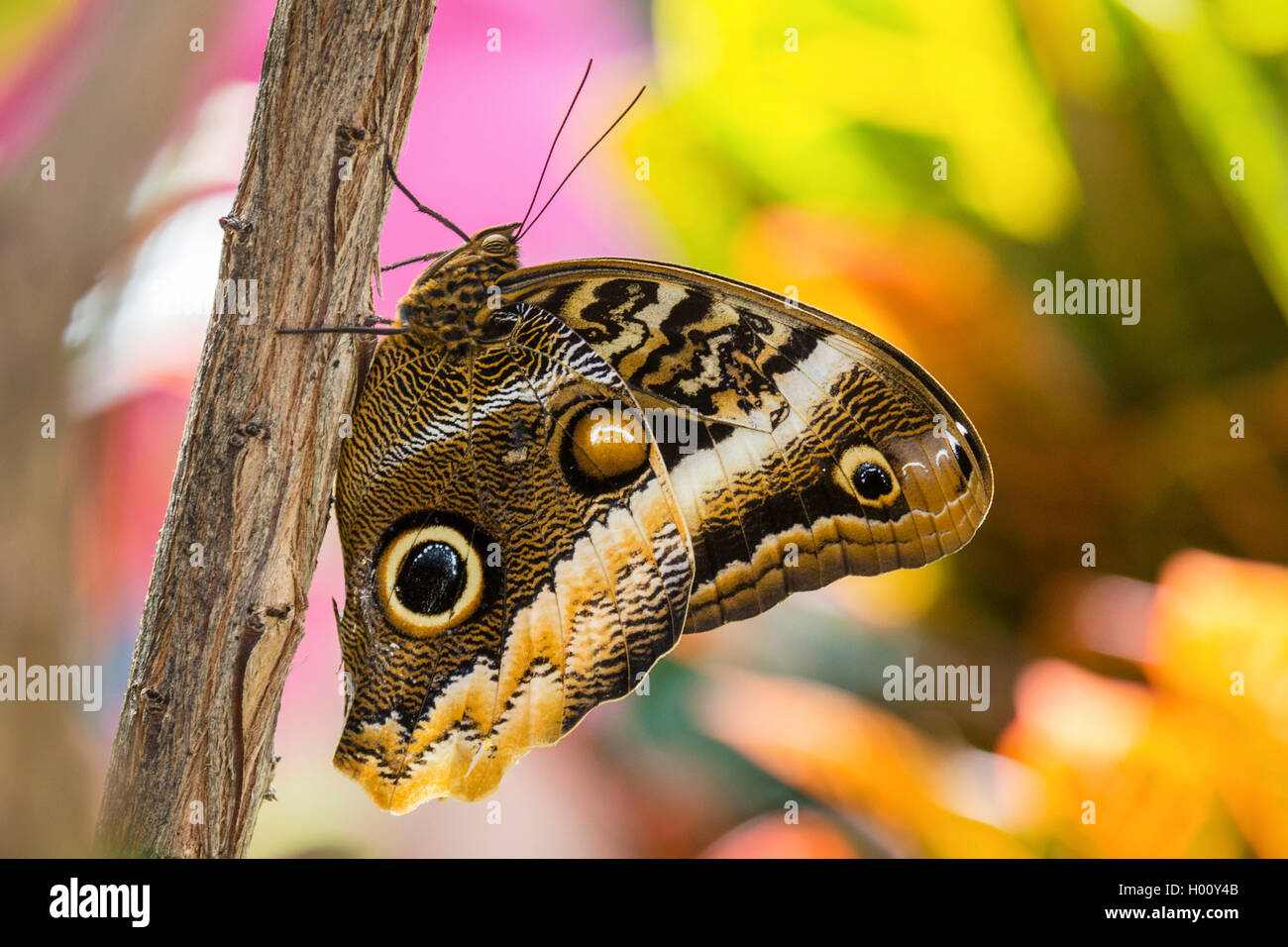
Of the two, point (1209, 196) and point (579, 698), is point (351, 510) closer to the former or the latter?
point (579, 698)

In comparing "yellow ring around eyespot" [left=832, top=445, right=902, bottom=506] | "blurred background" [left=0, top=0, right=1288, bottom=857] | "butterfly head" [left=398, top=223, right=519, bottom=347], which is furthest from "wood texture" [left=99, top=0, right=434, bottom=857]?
"blurred background" [left=0, top=0, right=1288, bottom=857]

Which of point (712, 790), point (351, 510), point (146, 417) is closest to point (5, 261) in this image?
point (146, 417)

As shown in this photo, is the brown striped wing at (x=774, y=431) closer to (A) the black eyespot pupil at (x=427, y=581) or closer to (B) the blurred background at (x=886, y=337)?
(A) the black eyespot pupil at (x=427, y=581)

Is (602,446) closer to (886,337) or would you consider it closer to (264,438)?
Answer: (264,438)

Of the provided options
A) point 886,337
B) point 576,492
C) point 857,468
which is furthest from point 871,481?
point 886,337

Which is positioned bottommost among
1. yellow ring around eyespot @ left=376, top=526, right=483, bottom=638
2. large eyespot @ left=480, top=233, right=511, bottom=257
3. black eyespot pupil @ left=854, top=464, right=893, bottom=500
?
yellow ring around eyespot @ left=376, top=526, right=483, bottom=638

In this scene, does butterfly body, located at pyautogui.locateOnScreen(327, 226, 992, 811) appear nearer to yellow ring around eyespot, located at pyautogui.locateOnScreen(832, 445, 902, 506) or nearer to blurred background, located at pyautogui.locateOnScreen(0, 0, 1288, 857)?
yellow ring around eyespot, located at pyautogui.locateOnScreen(832, 445, 902, 506)
